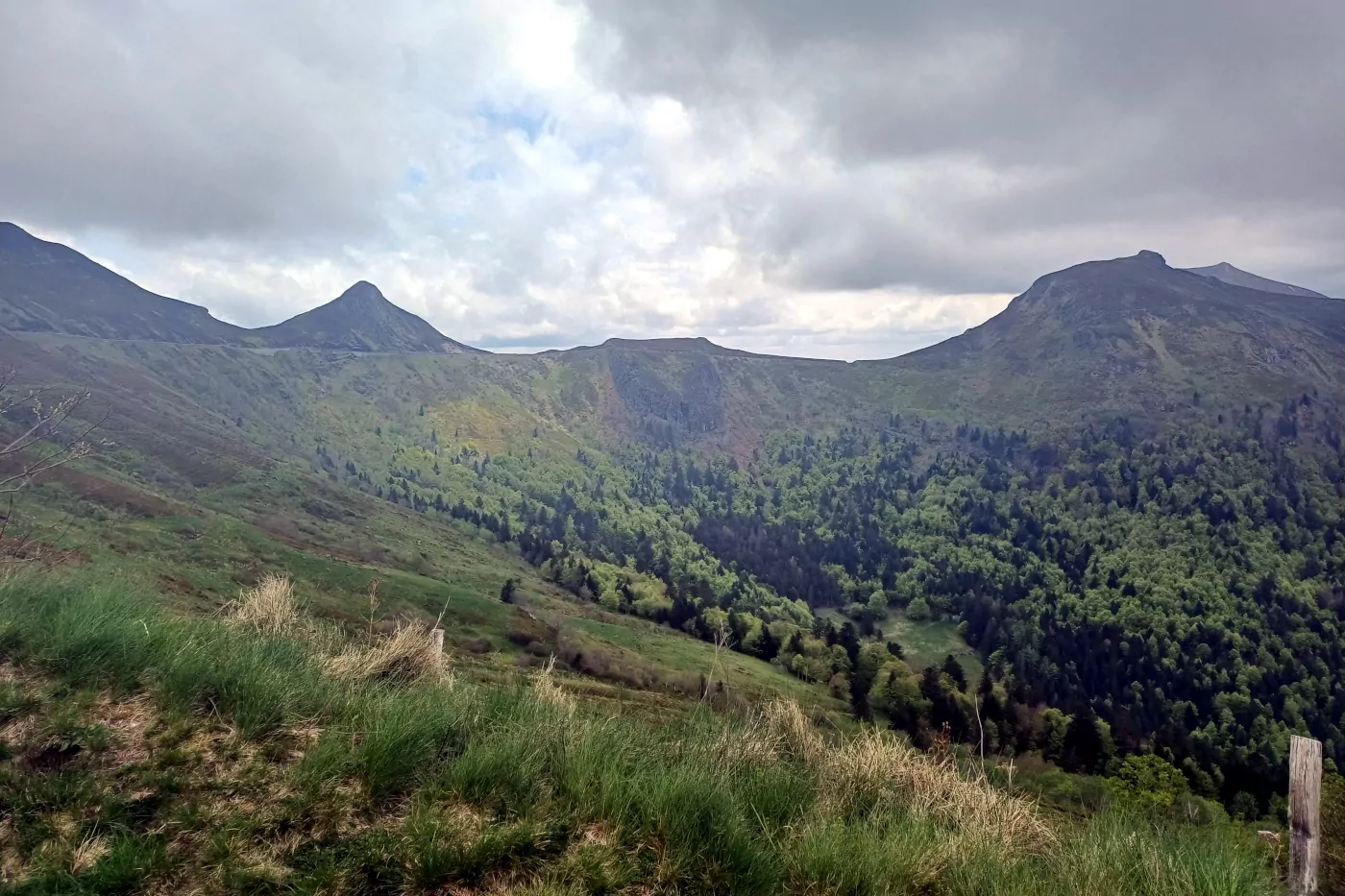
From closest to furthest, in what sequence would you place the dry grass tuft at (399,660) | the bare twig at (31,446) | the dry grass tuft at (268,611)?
the bare twig at (31,446), the dry grass tuft at (399,660), the dry grass tuft at (268,611)

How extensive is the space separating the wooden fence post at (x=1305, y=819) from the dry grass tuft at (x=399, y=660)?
982 cm

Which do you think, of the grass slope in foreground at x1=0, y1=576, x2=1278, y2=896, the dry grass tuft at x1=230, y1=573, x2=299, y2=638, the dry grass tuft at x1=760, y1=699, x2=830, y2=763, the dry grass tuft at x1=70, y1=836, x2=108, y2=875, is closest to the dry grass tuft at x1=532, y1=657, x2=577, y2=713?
the grass slope in foreground at x1=0, y1=576, x2=1278, y2=896

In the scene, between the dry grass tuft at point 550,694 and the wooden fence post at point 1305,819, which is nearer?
the wooden fence post at point 1305,819

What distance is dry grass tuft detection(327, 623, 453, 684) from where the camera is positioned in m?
8.95

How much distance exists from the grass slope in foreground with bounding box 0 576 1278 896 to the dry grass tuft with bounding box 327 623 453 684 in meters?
1.01

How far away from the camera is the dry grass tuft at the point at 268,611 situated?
10039 mm

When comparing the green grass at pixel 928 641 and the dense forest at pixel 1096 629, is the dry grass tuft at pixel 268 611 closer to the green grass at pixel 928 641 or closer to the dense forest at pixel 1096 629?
the dense forest at pixel 1096 629

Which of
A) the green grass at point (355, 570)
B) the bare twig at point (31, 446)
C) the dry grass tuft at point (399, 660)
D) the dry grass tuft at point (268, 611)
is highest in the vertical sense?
the bare twig at point (31, 446)

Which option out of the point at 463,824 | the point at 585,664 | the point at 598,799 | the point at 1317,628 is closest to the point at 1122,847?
the point at 598,799

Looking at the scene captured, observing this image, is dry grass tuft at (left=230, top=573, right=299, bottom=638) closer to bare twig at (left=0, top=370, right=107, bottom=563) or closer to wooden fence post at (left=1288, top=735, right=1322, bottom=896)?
bare twig at (left=0, top=370, right=107, bottom=563)

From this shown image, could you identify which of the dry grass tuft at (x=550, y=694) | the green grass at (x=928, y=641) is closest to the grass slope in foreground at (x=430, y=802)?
the dry grass tuft at (x=550, y=694)

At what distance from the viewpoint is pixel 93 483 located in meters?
77.1

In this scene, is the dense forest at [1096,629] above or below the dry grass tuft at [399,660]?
below

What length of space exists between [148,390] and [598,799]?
9087 inches
